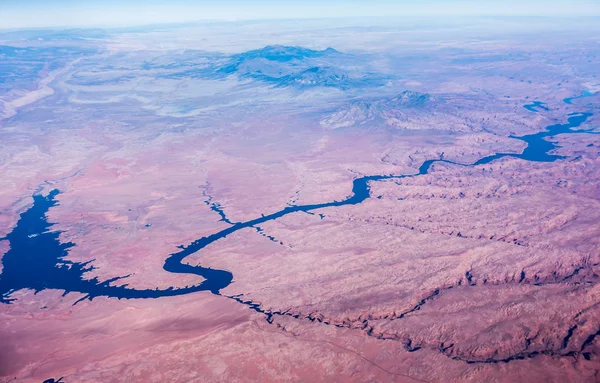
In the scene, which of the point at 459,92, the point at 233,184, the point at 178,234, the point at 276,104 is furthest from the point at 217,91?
the point at 178,234

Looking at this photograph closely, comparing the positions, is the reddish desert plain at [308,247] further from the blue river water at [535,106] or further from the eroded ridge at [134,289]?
the blue river water at [535,106]

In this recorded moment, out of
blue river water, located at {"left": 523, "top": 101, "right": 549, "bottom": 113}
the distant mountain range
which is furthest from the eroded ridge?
the distant mountain range

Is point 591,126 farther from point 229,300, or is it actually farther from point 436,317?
point 229,300

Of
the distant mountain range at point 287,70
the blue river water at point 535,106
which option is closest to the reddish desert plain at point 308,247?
the blue river water at point 535,106

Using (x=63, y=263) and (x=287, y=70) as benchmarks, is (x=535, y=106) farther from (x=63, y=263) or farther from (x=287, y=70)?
(x=63, y=263)

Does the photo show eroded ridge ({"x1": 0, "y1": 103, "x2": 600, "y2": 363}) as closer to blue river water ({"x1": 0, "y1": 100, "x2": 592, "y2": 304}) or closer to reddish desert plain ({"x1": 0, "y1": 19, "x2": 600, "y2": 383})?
blue river water ({"x1": 0, "y1": 100, "x2": 592, "y2": 304})
